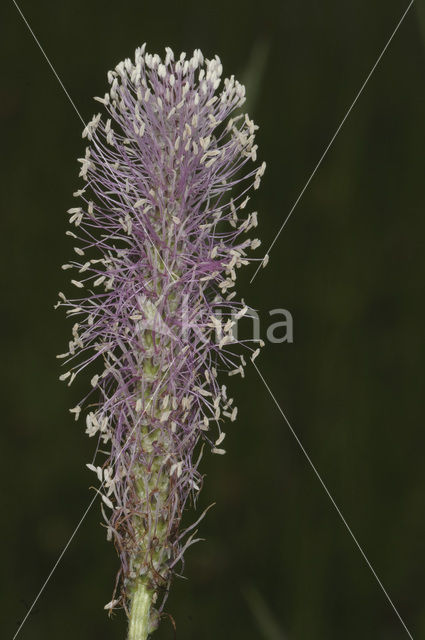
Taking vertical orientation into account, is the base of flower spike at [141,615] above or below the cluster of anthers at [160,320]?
below

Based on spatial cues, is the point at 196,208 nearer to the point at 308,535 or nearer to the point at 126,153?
the point at 126,153

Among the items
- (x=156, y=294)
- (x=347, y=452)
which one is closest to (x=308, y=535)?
(x=347, y=452)

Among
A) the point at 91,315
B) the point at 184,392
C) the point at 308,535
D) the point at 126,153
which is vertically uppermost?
the point at 126,153

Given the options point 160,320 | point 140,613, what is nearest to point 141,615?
A: point 140,613

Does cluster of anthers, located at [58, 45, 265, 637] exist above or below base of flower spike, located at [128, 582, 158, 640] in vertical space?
above

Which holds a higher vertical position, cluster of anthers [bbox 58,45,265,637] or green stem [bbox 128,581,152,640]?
cluster of anthers [bbox 58,45,265,637]

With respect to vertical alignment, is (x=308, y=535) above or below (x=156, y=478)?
below

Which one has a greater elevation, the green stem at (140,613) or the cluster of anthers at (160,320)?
the cluster of anthers at (160,320)

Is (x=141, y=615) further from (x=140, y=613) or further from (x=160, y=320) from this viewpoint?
(x=160, y=320)
